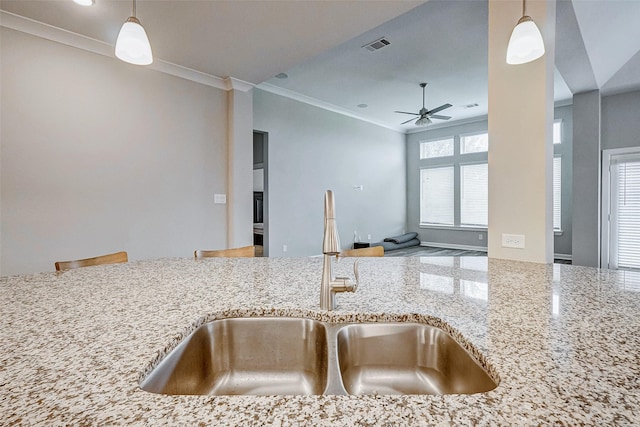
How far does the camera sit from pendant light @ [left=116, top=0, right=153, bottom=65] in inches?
60.8

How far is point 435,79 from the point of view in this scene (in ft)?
16.2

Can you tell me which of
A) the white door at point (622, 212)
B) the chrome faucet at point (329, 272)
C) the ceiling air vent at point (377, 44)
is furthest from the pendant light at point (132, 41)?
the white door at point (622, 212)

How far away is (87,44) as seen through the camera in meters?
3.11

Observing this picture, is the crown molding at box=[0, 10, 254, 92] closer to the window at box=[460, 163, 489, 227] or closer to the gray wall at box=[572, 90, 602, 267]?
the gray wall at box=[572, 90, 602, 267]

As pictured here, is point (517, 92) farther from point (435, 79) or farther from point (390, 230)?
point (390, 230)

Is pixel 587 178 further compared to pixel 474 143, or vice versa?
pixel 474 143

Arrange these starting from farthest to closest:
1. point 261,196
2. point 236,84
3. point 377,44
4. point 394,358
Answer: point 261,196 < point 236,84 < point 377,44 < point 394,358

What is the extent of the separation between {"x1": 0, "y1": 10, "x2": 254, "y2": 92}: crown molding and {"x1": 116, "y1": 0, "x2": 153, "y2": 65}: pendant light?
2.12 m

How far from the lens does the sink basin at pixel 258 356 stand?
826 mm

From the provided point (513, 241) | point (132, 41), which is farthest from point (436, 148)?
point (132, 41)

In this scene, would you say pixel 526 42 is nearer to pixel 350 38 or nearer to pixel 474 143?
pixel 350 38

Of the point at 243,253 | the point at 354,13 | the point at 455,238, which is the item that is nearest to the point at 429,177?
the point at 455,238

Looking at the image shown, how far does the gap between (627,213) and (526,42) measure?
536 centimetres

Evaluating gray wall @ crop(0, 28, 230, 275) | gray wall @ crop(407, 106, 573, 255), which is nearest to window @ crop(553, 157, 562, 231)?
gray wall @ crop(407, 106, 573, 255)
